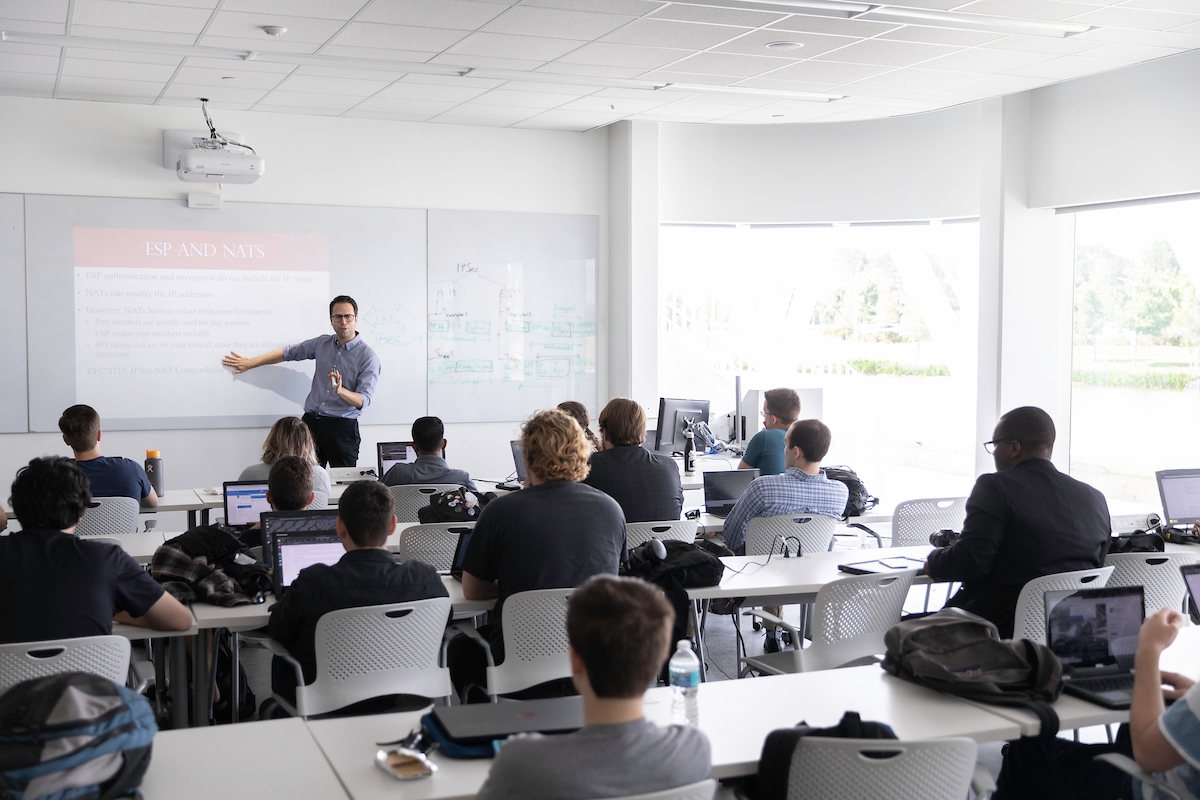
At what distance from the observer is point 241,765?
2129 millimetres

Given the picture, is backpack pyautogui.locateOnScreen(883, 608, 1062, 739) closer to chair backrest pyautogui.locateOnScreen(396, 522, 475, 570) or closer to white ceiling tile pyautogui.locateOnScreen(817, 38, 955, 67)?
chair backrest pyautogui.locateOnScreen(396, 522, 475, 570)

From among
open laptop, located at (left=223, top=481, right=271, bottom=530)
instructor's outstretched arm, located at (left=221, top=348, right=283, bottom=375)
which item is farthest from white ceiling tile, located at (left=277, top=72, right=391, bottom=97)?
open laptop, located at (left=223, top=481, right=271, bottom=530)

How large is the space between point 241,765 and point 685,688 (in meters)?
1.00

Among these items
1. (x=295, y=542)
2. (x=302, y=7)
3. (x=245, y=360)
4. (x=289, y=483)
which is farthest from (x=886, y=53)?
(x=245, y=360)

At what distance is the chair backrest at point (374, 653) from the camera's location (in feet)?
10.0

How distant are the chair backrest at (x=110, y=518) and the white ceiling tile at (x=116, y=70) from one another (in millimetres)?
2980

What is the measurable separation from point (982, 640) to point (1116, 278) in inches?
244

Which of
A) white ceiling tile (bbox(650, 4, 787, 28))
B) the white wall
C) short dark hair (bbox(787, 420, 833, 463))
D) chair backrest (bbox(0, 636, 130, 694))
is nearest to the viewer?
chair backrest (bbox(0, 636, 130, 694))

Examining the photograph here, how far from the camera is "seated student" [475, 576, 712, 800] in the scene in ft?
5.53

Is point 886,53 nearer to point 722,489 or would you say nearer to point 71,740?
point 722,489

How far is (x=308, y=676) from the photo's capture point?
3.14 meters

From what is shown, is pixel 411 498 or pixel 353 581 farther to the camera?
pixel 411 498

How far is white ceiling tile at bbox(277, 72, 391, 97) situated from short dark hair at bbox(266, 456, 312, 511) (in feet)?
12.3

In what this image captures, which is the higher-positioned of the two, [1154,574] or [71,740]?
[71,740]
